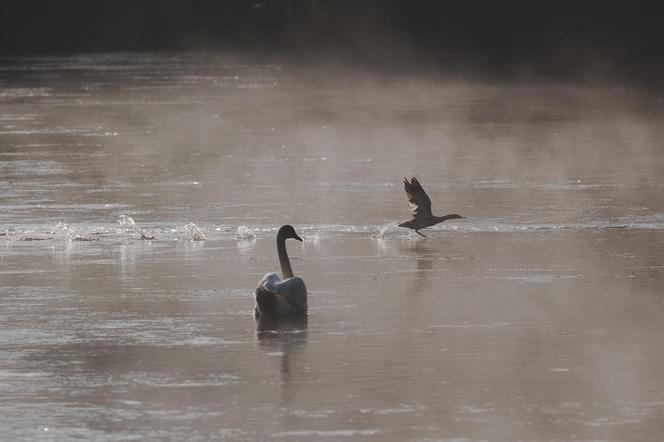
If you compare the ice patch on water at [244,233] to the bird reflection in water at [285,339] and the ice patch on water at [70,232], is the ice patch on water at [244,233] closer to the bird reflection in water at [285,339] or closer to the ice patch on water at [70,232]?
the ice patch on water at [70,232]

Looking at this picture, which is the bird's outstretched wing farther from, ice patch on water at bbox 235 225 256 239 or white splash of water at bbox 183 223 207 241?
white splash of water at bbox 183 223 207 241

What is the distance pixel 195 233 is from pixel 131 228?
44.1 inches

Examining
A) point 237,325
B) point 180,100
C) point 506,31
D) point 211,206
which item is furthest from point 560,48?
point 237,325

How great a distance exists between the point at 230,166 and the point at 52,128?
12.5 m

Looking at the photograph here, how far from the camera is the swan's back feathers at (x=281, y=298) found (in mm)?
15477

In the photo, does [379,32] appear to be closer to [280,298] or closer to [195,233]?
[195,233]

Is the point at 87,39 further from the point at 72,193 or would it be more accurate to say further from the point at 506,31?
the point at 72,193

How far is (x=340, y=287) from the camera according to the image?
686 inches

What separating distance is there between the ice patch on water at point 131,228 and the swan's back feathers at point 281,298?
19.1 ft

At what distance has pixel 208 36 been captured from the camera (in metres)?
128

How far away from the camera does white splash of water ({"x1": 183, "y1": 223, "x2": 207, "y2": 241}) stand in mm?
21078

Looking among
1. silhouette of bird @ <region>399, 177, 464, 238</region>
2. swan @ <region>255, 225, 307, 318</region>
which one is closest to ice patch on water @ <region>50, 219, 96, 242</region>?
silhouette of bird @ <region>399, 177, 464, 238</region>

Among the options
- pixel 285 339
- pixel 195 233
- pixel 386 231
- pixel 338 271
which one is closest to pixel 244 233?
pixel 195 233

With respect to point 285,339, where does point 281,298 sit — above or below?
above
